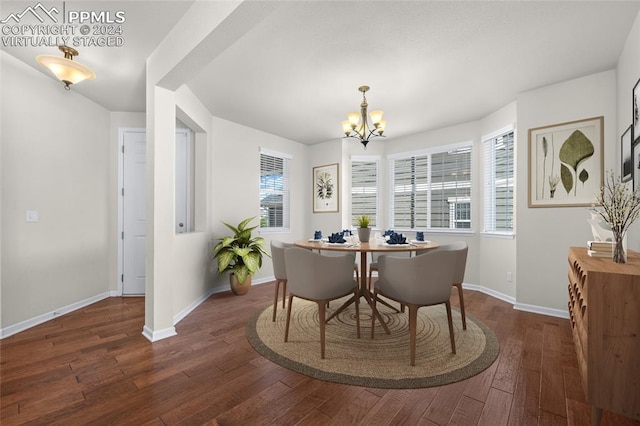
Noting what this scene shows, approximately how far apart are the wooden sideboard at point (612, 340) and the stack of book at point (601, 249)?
408mm

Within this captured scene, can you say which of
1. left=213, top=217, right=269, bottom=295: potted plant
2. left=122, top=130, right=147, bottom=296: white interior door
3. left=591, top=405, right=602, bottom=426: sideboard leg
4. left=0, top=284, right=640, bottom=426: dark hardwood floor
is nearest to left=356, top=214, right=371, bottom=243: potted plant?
left=0, top=284, right=640, bottom=426: dark hardwood floor

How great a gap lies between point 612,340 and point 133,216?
4.88m

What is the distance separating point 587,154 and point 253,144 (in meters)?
4.37

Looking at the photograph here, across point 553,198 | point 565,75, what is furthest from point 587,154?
point 565,75

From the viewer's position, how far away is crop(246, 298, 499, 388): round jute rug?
194 cm

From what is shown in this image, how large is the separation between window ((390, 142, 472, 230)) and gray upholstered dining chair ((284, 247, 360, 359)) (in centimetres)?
294

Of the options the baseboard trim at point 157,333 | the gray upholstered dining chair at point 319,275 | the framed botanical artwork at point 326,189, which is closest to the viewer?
the gray upholstered dining chair at point 319,275

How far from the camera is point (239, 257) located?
12.9 feet

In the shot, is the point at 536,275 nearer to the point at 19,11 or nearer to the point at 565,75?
the point at 565,75

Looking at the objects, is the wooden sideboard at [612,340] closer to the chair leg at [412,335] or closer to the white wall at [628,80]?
the chair leg at [412,335]

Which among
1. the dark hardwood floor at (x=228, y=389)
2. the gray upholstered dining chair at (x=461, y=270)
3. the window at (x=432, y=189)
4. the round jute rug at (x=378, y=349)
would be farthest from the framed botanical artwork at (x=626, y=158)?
the window at (x=432, y=189)

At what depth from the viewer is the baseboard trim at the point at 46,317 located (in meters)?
2.61

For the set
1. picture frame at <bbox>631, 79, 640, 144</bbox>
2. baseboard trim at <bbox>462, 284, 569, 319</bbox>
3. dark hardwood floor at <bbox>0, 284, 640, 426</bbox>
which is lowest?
dark hardwood floor at <bbox>0, 284, 640, 426</bbox>

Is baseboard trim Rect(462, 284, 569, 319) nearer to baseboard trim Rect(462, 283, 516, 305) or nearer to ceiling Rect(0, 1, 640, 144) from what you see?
baseboard trim Rect(462, 283, 516, 305)
